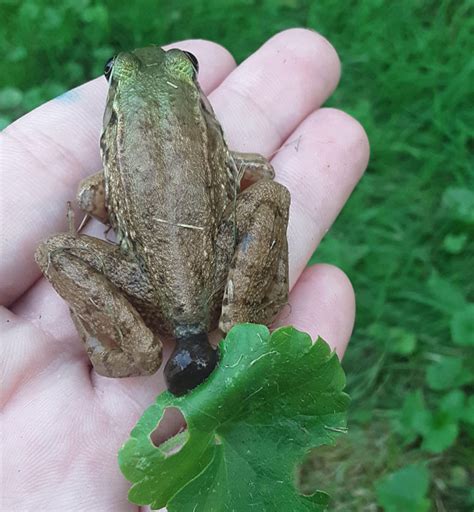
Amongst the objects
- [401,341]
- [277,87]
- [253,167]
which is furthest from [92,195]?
[401,341]

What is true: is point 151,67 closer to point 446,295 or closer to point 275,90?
point 275,90

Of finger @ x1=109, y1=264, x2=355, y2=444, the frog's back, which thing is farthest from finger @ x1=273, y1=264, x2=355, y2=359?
the frog's back

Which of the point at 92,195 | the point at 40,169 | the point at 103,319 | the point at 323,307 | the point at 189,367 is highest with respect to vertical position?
the point at 40,169

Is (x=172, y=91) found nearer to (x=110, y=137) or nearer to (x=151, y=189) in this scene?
(x=110, y=137)

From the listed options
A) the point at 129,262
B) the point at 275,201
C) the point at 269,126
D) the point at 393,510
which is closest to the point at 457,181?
the point at 269,126

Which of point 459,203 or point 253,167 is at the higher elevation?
point 253,167
